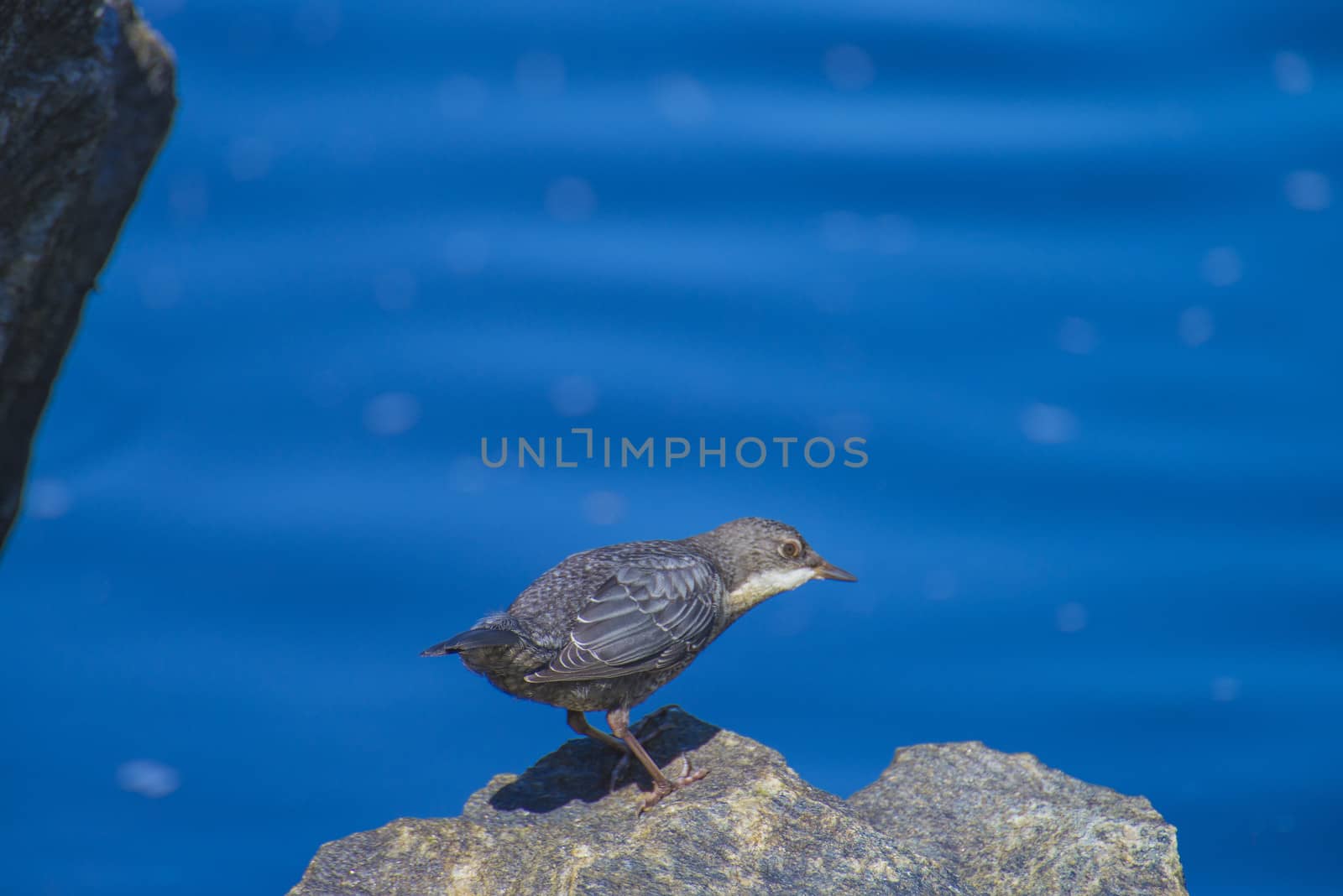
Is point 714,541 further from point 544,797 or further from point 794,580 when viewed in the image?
point 544,797

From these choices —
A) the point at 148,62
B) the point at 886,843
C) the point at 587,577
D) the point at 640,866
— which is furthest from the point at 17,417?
the point at 886,843

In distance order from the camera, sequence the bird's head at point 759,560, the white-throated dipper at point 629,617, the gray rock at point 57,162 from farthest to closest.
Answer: the bird's head at point 759,560, the gray rock at point 57,162, the white-throated dipper at point 629,617

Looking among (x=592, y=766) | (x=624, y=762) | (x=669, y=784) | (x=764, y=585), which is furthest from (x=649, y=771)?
(x=764, y=585)

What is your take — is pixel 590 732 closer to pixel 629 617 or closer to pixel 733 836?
pixel 629 617

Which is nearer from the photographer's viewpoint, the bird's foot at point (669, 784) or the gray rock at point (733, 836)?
the gray rock at point (733, 836)

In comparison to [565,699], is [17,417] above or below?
above

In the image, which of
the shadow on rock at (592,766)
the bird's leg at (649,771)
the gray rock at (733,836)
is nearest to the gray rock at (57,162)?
the gray rock at (733,836)

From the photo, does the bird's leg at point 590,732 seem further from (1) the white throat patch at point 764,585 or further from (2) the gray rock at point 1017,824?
(2) the gray rock at point 1017,824
